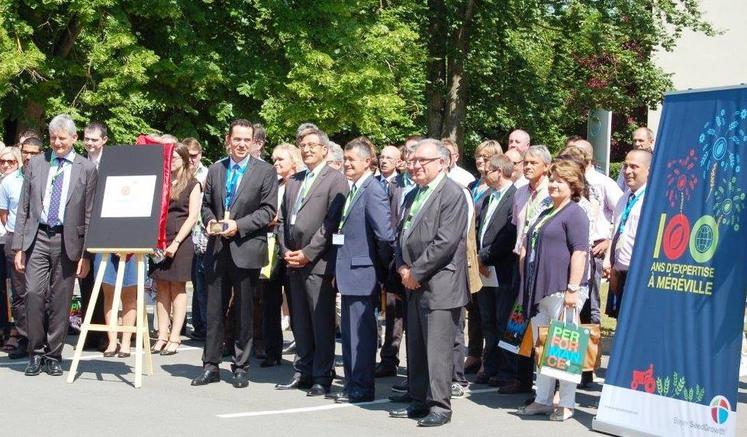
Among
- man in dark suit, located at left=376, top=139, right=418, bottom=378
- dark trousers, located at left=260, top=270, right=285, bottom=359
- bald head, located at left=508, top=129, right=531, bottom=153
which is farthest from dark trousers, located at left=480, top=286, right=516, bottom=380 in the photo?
dark trousers, located at left=260, top=270, right=285, bottom=359

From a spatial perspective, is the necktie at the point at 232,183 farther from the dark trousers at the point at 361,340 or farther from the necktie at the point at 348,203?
the dark trousers at the point at 361,340

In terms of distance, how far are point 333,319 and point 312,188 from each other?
1108mm

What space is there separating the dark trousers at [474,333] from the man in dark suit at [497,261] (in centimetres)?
50

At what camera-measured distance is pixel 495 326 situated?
35.0 feet

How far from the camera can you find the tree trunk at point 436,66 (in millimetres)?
29234

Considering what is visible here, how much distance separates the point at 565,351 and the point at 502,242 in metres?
1.80

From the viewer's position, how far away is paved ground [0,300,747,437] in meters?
8.43

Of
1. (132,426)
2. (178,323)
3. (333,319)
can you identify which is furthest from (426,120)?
(132,426)

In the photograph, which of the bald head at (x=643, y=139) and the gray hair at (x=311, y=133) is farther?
the bald head at (x=643, y=139)

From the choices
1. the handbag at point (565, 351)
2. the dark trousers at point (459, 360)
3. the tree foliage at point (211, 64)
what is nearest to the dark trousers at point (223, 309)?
the dark trousers at point (459, 360)

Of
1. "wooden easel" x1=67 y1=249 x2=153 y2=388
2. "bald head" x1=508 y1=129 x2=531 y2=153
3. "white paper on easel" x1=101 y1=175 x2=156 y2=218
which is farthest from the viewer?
"bald head" x1=508 y1=129 x2=531 y2=153

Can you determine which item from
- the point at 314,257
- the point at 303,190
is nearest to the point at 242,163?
the point at 303,190

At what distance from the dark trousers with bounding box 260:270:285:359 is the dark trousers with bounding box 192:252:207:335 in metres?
1.10

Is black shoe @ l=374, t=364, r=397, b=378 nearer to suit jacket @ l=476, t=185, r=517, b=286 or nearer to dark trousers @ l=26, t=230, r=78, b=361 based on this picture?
suit jacket @ l=476, t=185, r=517, b=286
